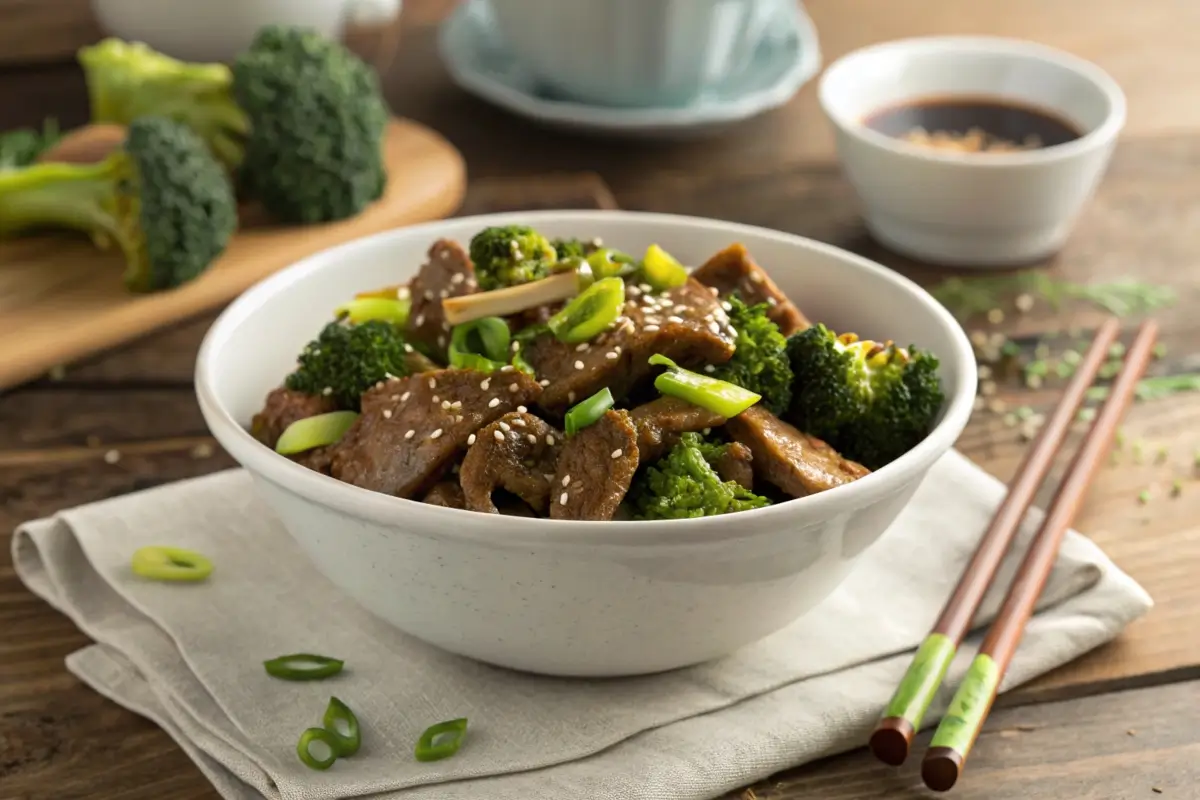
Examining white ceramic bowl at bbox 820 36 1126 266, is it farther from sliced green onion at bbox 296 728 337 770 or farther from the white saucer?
sliced green onion at bbox 296 728 337 770

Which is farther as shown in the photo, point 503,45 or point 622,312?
point 503,45

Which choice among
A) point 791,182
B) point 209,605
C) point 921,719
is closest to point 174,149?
point 209,605

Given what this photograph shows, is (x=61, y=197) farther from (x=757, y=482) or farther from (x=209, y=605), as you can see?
(x=757, y=482)

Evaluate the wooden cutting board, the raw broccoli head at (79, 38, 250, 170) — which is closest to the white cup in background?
the raw broccoli head at (79, 38, 250, 170)

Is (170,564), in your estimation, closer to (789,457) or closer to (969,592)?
(789,457)

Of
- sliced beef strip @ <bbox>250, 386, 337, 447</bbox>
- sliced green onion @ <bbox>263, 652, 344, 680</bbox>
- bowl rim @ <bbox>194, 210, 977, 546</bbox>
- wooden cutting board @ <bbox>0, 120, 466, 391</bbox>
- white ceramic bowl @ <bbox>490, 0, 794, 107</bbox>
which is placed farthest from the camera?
Result: white ceramic bowl @ <bbox>490, 0, 794, 107</bbox>

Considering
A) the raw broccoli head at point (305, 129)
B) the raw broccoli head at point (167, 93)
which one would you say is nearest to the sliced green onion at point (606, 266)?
the raw broccoli head at point (305, 129)
